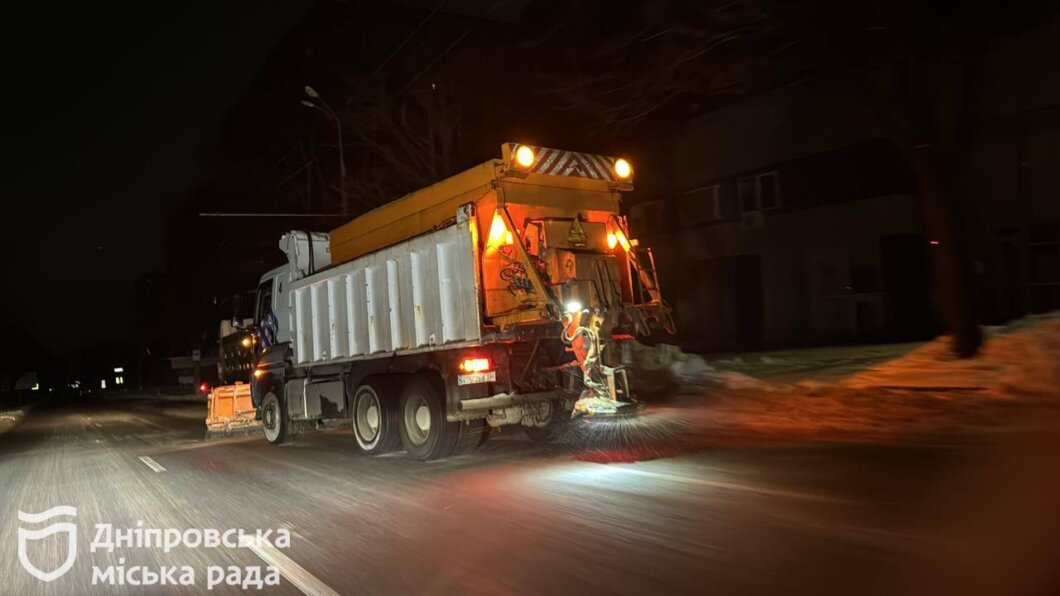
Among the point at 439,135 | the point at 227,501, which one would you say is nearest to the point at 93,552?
the point at 227,501

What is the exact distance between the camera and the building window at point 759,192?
80.4 feet

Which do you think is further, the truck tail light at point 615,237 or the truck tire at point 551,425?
the truck tail light at point 615,237

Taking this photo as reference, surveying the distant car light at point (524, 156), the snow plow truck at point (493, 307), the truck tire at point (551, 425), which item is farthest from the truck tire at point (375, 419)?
the distant car light at point (524, 156)

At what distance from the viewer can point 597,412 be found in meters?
9.13

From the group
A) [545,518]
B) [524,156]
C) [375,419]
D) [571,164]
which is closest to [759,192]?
[571,164]

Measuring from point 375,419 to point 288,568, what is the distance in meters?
5.53

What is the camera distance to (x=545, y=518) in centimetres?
643

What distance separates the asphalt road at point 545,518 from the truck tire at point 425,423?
24cm

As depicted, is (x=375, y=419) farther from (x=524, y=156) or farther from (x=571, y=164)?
(x=571, y=164)

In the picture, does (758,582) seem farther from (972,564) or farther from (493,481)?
(493,481)

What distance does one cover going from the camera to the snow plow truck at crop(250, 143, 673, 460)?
9242 mm

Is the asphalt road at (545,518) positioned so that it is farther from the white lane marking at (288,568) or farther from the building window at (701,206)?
the building window at (701,206)

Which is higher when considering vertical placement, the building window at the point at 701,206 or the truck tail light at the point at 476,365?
the building window at the point at 701,206

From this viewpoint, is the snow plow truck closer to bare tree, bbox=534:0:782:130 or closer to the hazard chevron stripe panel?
the hazard chevron stripe panel
